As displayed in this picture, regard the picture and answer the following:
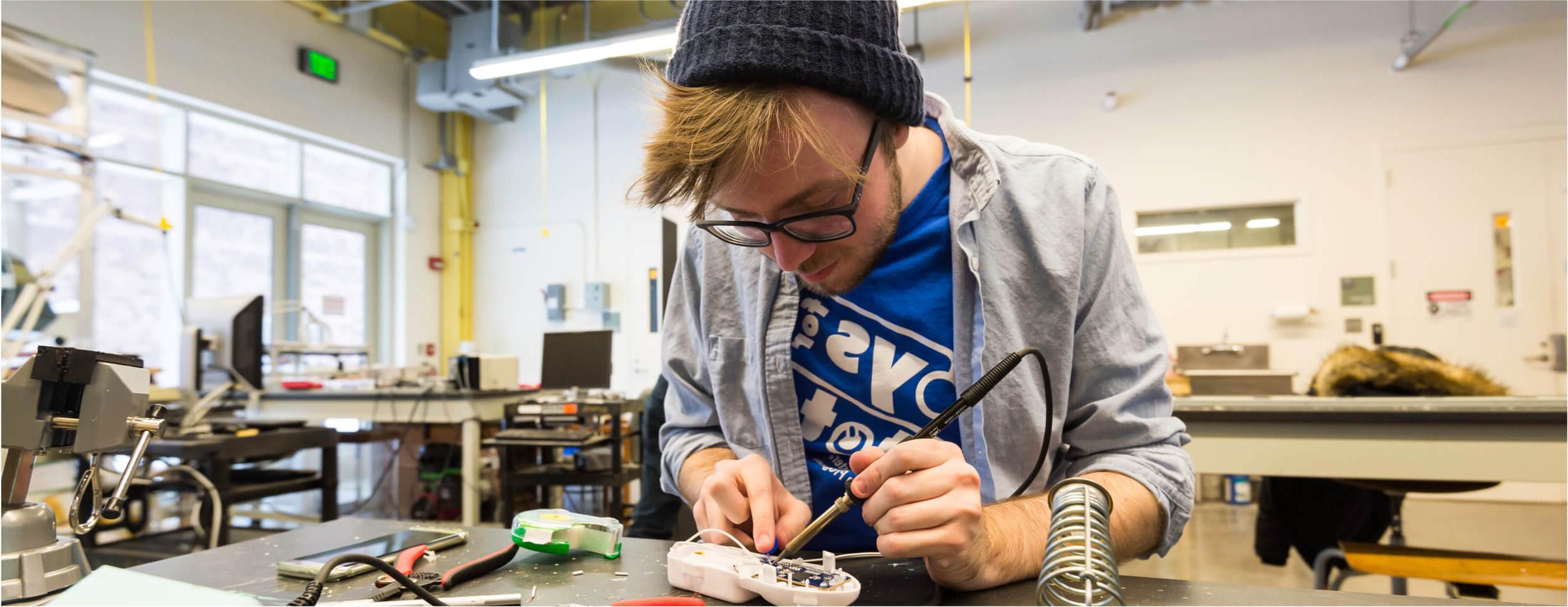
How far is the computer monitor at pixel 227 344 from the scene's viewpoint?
2.90 meters

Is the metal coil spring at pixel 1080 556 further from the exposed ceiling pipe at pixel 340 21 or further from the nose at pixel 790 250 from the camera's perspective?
the exposed ceiling pipe at pixel 340 21

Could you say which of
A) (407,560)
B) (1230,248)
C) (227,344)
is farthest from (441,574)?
(1230,248)

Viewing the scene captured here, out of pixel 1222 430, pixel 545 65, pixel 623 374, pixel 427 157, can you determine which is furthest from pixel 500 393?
pixel 427 157

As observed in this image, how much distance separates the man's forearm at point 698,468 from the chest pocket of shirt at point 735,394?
0.08 feet

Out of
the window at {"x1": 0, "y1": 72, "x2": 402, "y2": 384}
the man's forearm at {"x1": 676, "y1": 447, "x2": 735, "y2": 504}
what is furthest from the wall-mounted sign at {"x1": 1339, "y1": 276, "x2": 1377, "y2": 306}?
the window at {"x1": 0, "y1": 72, "x2": 402, "y2": 384}

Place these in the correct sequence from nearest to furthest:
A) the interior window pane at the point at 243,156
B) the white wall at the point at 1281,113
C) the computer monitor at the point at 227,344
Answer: the computer monitor at the point at 227,344
the white wall at the point at 1281,113
the interior window pane at the point at 243,156

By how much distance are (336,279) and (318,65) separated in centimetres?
167

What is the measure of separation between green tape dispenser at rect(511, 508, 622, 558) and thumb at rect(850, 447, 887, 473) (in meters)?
0.25

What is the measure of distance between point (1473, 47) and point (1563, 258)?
4.41ft

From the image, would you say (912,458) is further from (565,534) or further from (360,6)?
(360,6)

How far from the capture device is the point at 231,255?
5.46 meters

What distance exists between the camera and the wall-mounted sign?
4.70m

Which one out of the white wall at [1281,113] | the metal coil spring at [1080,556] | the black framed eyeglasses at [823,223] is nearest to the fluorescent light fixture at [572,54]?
the white wall at [1281,113]

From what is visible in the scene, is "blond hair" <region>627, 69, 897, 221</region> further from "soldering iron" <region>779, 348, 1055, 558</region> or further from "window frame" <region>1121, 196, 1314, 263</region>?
"window frame" <region>1121, 196, 1314, 263</region>
